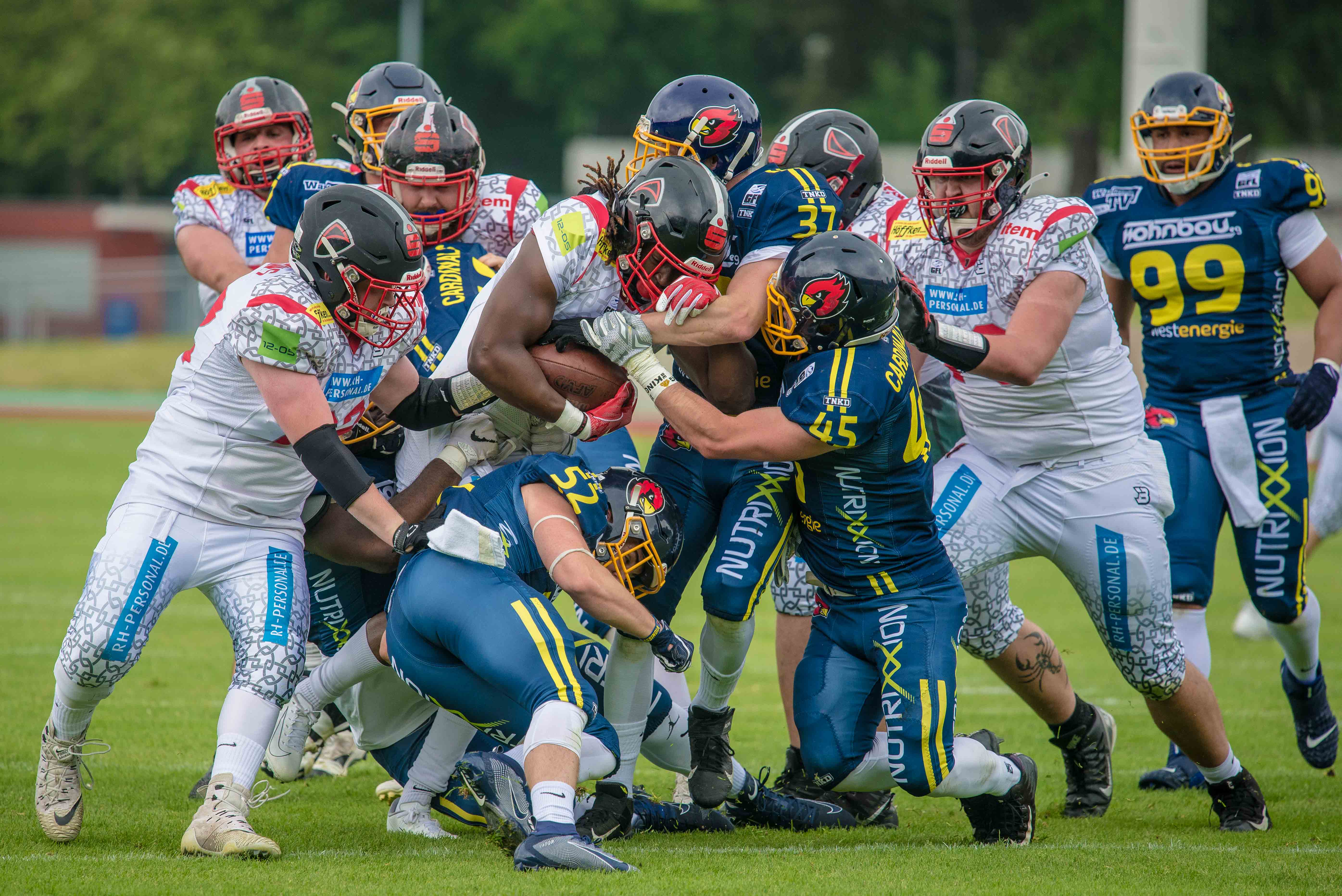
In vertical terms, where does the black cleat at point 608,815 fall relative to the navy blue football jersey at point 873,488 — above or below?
below

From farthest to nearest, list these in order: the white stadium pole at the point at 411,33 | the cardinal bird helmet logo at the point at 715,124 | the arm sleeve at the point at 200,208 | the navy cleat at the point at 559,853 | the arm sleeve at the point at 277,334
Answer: the white stadium pole at the point at 411,33
the arm sleeve at the point at 200,208
the cardinal bird helmet logo at the point at 715,124
the arm sleeve at the point at 277,334
the navy cleat at the point at 559,853

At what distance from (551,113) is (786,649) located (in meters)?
34.7

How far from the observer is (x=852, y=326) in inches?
163

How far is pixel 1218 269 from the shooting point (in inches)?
215

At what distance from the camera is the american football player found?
17.6ft

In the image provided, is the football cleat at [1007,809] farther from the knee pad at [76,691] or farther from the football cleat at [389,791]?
the knee pad at [76,691]

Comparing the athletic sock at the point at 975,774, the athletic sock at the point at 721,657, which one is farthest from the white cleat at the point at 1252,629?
the athletic sock at the point at 721,657

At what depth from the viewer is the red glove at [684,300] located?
4129 millimetres

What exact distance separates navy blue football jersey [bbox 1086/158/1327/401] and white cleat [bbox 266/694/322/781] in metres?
3.54

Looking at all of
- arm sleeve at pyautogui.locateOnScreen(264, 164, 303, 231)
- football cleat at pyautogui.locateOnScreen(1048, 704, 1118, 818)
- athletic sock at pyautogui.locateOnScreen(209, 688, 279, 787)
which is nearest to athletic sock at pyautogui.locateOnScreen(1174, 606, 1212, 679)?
football cleat at pyautogui.locateOnScreen(1048, 704, 1118, 818)

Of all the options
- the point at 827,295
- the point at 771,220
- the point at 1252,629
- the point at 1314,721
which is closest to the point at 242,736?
the point at 827,295

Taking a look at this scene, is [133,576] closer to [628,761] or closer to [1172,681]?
[628,761]

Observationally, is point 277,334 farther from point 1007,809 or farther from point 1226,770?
point 1226,770

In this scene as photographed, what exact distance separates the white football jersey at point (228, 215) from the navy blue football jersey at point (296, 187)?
354 mm
